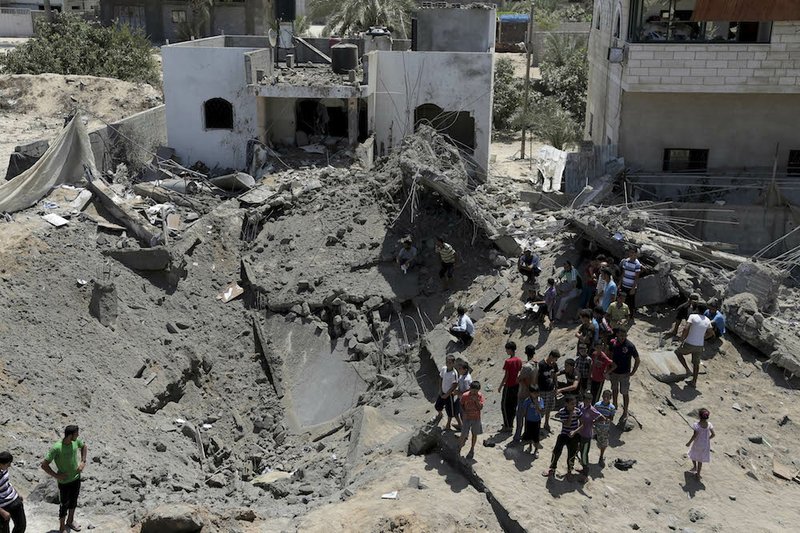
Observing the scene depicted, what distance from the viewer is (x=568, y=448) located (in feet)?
33.8

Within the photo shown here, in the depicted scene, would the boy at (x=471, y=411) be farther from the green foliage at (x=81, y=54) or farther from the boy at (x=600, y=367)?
the green foliage at (x=81, y=54)

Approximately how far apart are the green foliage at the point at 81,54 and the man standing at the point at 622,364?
2883cm

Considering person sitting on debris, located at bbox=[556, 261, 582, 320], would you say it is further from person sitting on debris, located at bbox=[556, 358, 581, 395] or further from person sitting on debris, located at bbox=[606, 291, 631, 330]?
person sitting on debris, located at bbox=[556, 358, 581, 395]

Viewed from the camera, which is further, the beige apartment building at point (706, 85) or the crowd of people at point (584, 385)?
the beige apartment building at point (706, 85)

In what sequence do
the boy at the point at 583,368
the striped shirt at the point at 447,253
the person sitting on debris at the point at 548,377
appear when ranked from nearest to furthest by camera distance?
1. the person sitting on debris at the point at 548,377
2. the boy at the point at 583,368
3. the striped shirt at the point at 447,253

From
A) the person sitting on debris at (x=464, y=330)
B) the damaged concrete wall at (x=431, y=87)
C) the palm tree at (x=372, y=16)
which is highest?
the palm tree at (x=372, y=16)

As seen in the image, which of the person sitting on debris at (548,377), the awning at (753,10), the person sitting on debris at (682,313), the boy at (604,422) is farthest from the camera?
the awning at (753,10)

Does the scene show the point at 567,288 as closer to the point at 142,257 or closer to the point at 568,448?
the point at 568,448

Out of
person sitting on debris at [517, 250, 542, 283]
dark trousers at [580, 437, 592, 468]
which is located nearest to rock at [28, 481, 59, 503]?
dark trousers at [580, 437, 592, 468]

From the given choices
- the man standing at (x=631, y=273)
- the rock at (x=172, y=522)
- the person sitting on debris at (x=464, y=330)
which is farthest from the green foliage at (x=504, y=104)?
the rock at (x=172, y=522)

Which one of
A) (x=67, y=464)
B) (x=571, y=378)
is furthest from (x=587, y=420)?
(x=67, y=464)

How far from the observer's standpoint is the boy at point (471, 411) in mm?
10766

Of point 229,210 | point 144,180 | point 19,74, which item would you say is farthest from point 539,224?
point 19,74

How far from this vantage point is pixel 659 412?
12.2 m
